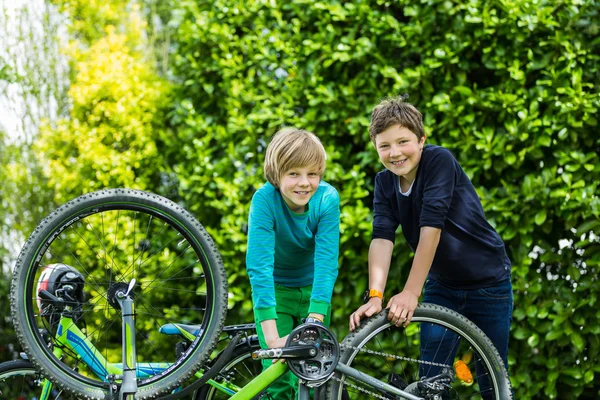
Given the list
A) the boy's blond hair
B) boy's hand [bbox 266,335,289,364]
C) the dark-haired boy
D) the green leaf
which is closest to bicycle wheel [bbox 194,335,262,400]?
boy's hand [bbox 266,335,289,364]

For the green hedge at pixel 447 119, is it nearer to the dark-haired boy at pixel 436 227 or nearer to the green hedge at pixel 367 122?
the green hedge at pixel 367 122

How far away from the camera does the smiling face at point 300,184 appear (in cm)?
262

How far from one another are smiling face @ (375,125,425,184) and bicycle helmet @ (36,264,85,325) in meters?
1.32

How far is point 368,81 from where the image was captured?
13.2 ft

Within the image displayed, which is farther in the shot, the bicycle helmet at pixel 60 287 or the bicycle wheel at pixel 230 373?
the bicycle wheel at pixel 230 373

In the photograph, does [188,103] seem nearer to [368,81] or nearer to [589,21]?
[368,81]

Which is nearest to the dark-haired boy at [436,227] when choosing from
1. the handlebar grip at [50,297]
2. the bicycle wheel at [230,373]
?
the bicycle wheel at [230,373]

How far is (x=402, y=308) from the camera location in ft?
8.07

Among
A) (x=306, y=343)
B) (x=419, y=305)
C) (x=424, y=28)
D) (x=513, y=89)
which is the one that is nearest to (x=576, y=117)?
(x=513, y=89)

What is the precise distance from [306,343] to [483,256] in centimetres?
87

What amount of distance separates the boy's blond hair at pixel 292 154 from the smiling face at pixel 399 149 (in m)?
0.26

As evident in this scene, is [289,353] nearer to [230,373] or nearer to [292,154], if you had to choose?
[292,154]

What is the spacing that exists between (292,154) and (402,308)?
701mm

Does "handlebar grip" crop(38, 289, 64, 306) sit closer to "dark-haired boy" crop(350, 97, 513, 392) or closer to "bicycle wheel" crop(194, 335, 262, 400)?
"bicycle wheel" crop(194, 335, 262, 400)
